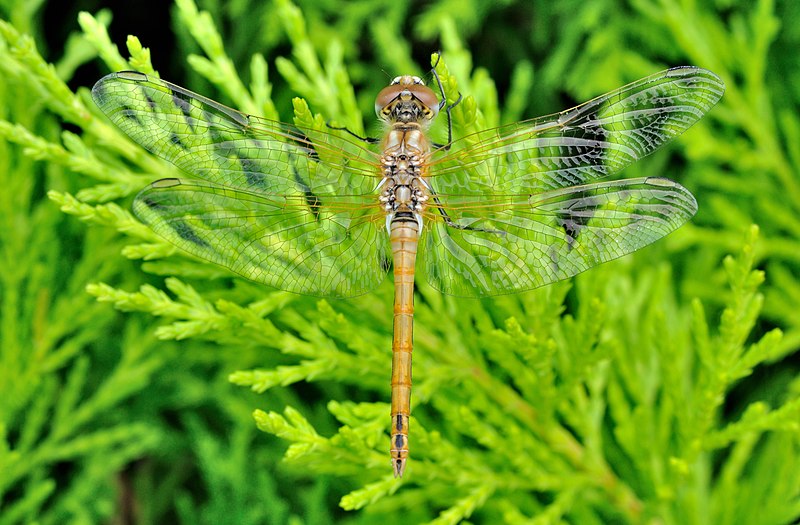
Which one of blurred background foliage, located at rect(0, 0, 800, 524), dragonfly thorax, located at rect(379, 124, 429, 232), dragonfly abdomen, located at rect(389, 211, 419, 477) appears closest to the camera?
dragonfly abdomen, located at rect(389, 211, 419, 477)

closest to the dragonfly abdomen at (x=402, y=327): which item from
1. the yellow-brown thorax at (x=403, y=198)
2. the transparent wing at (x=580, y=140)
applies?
the yellow-brown thorax at (x=403, y=198)

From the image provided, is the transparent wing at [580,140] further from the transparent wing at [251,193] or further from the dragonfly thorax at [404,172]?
the transparent wing at [251,193]

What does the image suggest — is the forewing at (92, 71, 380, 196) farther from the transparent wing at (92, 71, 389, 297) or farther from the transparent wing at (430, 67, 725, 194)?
the transparent wing at (430, 67, 725, 194)

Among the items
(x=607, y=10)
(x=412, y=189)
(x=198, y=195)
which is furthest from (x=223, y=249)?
(x=607, y=10)

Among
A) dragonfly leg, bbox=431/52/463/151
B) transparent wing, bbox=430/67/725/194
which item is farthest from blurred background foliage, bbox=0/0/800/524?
transparent wing, bbox=430/67/725/194

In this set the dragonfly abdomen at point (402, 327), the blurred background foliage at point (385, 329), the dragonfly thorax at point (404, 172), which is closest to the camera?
the dragonfly abdomen at point (402, 327)

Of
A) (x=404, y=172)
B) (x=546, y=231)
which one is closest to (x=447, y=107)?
(x=404, y=172)

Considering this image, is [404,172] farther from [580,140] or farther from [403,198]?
[580,140]
